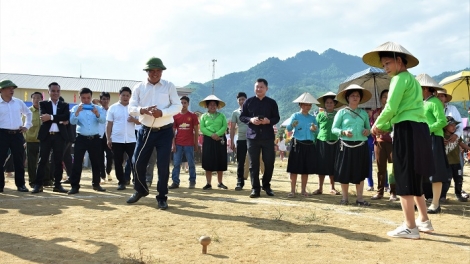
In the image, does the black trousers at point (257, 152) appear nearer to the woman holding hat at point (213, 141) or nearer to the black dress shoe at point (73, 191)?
the woman holding hat at point (213, 141)

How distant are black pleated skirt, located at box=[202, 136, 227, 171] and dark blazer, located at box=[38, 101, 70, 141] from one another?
3056mm

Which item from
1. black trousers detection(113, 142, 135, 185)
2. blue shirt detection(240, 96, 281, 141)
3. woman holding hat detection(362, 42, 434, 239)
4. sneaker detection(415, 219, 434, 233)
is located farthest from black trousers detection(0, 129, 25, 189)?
sneaker detection(415, 219, 434, 233)

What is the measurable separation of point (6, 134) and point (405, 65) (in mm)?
7548

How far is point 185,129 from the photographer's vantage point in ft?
33.5

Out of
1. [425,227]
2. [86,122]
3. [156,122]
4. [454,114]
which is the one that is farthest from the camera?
[86,122]

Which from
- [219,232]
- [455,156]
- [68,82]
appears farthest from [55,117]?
[68,82]

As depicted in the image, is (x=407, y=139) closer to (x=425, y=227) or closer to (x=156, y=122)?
(x=425, y=227)

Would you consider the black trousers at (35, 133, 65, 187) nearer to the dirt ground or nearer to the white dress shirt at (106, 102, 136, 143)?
the dirt ground

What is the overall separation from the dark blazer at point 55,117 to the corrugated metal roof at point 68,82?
35.6 meters

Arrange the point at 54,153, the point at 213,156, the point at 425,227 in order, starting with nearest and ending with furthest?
the point at 425,227 → the point at 54,153 → the point at 213,156

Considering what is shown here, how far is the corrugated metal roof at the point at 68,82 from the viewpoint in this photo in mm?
46847

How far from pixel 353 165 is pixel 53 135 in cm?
574

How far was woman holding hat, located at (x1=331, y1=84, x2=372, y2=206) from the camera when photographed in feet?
23.5

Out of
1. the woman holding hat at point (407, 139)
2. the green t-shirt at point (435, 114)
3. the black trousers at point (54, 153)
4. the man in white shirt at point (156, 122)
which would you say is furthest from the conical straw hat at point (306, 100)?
the black trousers at point (54, 153)
